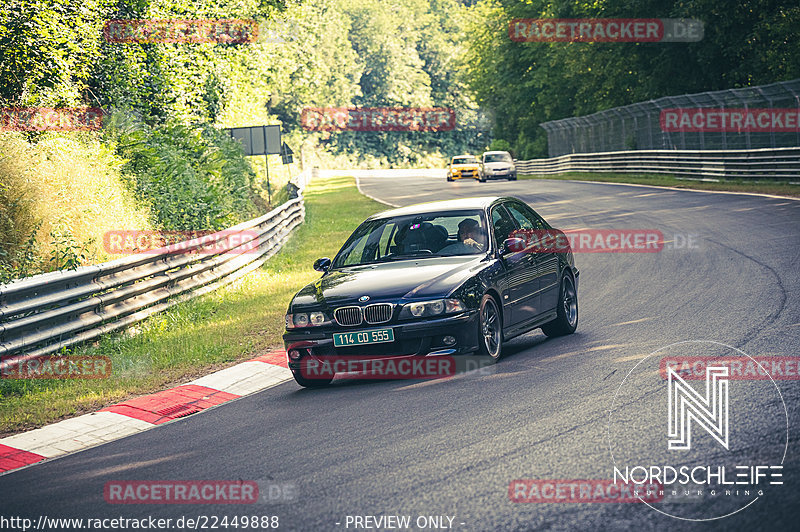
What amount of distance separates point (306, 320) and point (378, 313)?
69 cm

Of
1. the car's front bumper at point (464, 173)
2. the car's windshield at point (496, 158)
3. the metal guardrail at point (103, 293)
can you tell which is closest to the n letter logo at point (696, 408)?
the metal guardrail at point (103, 293)

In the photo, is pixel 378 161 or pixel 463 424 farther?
pixel 378 161

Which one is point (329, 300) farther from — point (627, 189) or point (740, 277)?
point (627, 189)

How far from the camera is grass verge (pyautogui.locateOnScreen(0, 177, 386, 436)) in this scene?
8305mm

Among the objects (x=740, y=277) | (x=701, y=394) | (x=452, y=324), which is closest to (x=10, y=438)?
(x=452, y=324)

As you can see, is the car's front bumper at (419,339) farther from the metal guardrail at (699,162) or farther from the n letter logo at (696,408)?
the metal guardrail at (699,162)

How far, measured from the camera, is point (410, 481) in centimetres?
494

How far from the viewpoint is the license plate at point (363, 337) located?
772 cm

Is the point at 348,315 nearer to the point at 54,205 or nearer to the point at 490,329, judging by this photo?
the point at 490,329

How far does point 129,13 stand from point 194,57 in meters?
Result: 3.76

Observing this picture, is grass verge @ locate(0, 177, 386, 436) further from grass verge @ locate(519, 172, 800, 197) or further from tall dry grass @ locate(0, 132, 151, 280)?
grass verge @ locate(519, 172, 800, 197)

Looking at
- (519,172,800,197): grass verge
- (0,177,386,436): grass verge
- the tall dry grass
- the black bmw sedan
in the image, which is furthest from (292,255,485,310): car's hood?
(519,172,800,197): grass verge

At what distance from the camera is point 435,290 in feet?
25.8

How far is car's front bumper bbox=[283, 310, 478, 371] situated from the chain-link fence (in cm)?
2244
